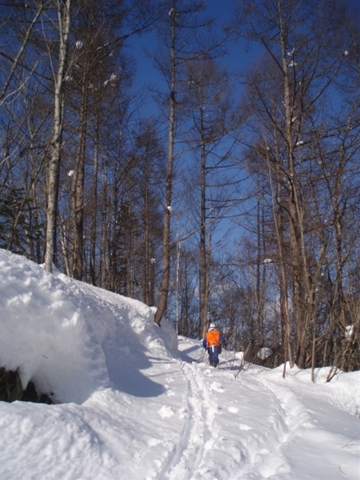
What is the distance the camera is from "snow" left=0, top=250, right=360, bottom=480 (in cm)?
283

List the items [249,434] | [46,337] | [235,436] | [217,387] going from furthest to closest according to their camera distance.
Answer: [217,387], [46,337], [249,434], [235,436]

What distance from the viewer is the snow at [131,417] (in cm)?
283

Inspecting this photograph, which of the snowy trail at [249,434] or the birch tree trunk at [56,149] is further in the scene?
the birch tree trunk at [56,149]

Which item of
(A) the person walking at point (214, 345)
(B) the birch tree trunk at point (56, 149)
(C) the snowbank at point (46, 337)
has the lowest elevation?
(A) the person walking at point (214, 345)

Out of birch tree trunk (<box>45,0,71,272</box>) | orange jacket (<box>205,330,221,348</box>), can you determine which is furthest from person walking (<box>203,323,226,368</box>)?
birch tree trunk (<box>45,0,71,272</box>)

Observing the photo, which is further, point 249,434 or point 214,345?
point 214,345

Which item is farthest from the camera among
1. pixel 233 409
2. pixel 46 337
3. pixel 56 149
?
pixel 56 149

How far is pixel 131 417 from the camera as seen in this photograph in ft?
13.0

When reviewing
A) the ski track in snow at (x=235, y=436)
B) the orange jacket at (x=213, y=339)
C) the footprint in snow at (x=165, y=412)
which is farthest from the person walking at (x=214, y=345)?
the footprint in snow at (x=165, y=412)

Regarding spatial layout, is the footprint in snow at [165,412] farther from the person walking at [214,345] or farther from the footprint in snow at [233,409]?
the person walking at [214,345]

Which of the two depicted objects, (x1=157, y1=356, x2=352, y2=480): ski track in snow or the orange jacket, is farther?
the orange jacket

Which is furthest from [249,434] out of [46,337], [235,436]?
[46,337]

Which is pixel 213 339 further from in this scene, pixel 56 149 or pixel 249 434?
pixel 249 434

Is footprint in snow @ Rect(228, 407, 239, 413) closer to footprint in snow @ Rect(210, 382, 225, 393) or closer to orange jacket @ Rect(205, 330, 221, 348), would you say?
footprint in snow @ Rect(210, 382, 225, 393)
